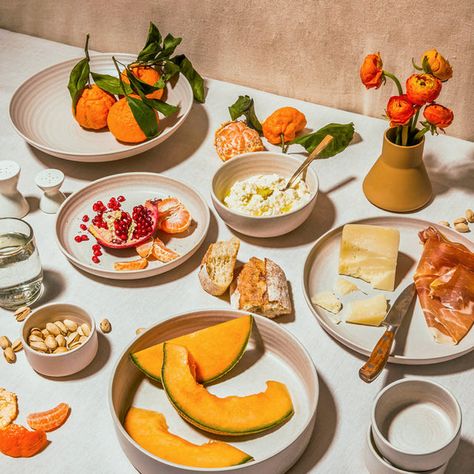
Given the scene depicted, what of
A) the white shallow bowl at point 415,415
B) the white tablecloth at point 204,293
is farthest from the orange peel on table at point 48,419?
the white shallow bowl at point 415,415

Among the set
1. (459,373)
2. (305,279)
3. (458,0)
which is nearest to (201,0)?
(458,0)

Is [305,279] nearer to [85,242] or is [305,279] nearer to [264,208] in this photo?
[264,208]

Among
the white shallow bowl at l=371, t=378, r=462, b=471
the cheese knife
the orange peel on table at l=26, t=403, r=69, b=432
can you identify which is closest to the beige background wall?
the cheese knife

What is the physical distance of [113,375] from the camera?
3.52ft

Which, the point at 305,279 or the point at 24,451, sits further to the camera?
the point at 305,279

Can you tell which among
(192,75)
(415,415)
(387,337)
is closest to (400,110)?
(387,337)

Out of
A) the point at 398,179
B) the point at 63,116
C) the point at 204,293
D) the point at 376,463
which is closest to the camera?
the point at 376,463

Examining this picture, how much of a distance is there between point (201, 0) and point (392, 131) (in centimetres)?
66

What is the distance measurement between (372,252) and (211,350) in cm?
37

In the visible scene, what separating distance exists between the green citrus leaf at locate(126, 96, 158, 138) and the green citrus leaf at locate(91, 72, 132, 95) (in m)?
0.07

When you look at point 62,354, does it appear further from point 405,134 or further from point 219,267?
point 405,134

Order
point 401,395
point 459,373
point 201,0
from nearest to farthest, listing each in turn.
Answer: point 401,395
point 459,373
point 201,0

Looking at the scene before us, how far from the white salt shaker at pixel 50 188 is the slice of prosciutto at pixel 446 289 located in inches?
29.8

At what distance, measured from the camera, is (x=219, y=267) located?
1297 millimetres
